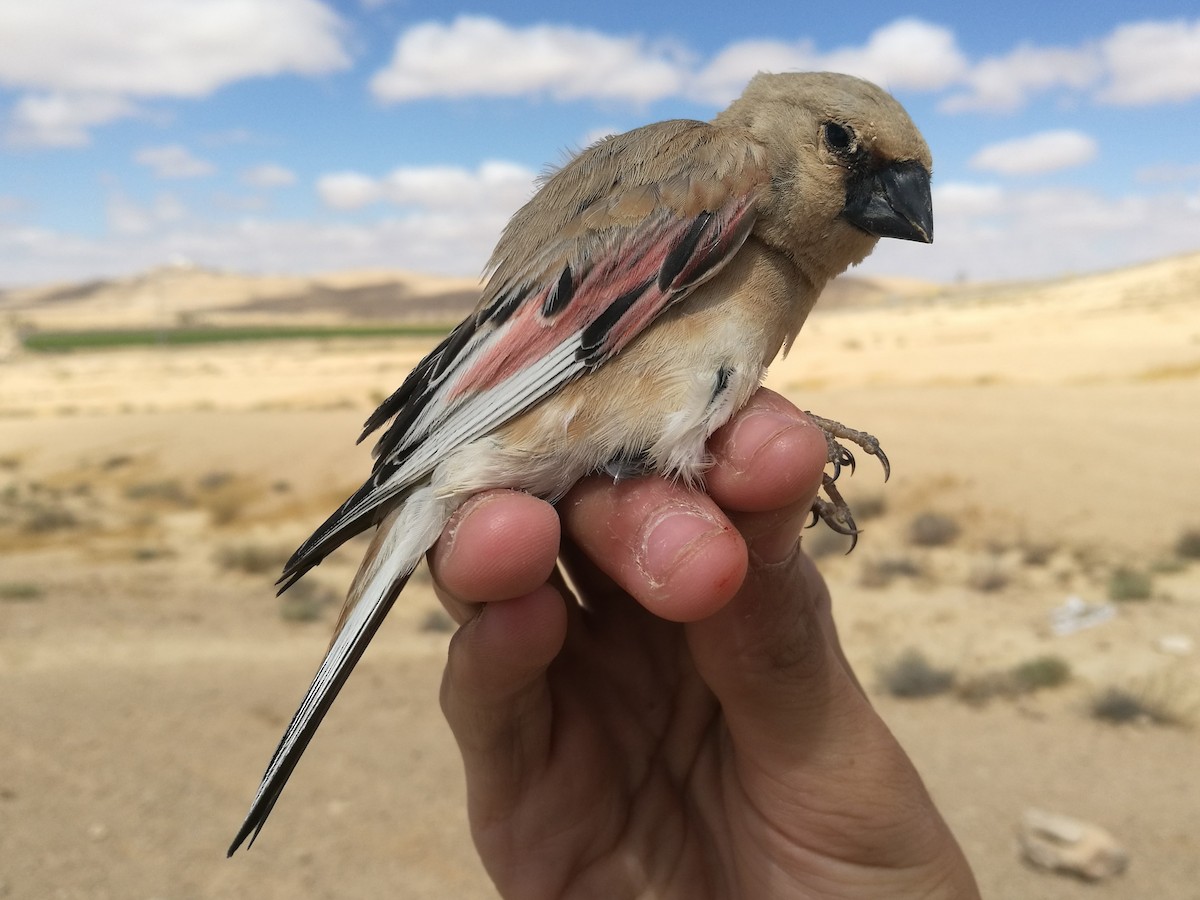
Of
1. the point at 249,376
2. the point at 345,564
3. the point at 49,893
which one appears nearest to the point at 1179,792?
the point at 49,893

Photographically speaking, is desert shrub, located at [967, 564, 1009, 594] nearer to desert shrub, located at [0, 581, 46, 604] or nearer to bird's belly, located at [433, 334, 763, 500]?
bird's belly, located at [433, 334, 763, 500]

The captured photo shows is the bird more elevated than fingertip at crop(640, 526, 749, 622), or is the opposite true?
the bird

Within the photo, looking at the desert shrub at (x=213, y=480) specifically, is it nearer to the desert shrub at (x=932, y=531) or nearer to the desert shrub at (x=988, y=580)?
the desert shrub at (x=932, y=531)

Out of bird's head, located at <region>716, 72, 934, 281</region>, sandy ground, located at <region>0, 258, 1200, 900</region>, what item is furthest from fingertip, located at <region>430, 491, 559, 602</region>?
sandy ground, located at <region>0, 258, 1200, 900</region>

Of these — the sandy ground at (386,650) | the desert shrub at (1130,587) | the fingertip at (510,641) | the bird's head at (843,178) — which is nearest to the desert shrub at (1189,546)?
the sandy ground at (386,650)

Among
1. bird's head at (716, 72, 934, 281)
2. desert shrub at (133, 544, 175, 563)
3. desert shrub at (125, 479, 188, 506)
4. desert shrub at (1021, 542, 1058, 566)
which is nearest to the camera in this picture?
bird's head at (716, 72, 934, 281)

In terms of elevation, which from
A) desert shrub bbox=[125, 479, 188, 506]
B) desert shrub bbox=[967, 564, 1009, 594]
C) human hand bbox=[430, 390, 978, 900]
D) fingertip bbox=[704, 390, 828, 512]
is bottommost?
desert shrub bbox=[125, 479, 188, 506]

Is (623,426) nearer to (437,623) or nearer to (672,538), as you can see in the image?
(672,538)
